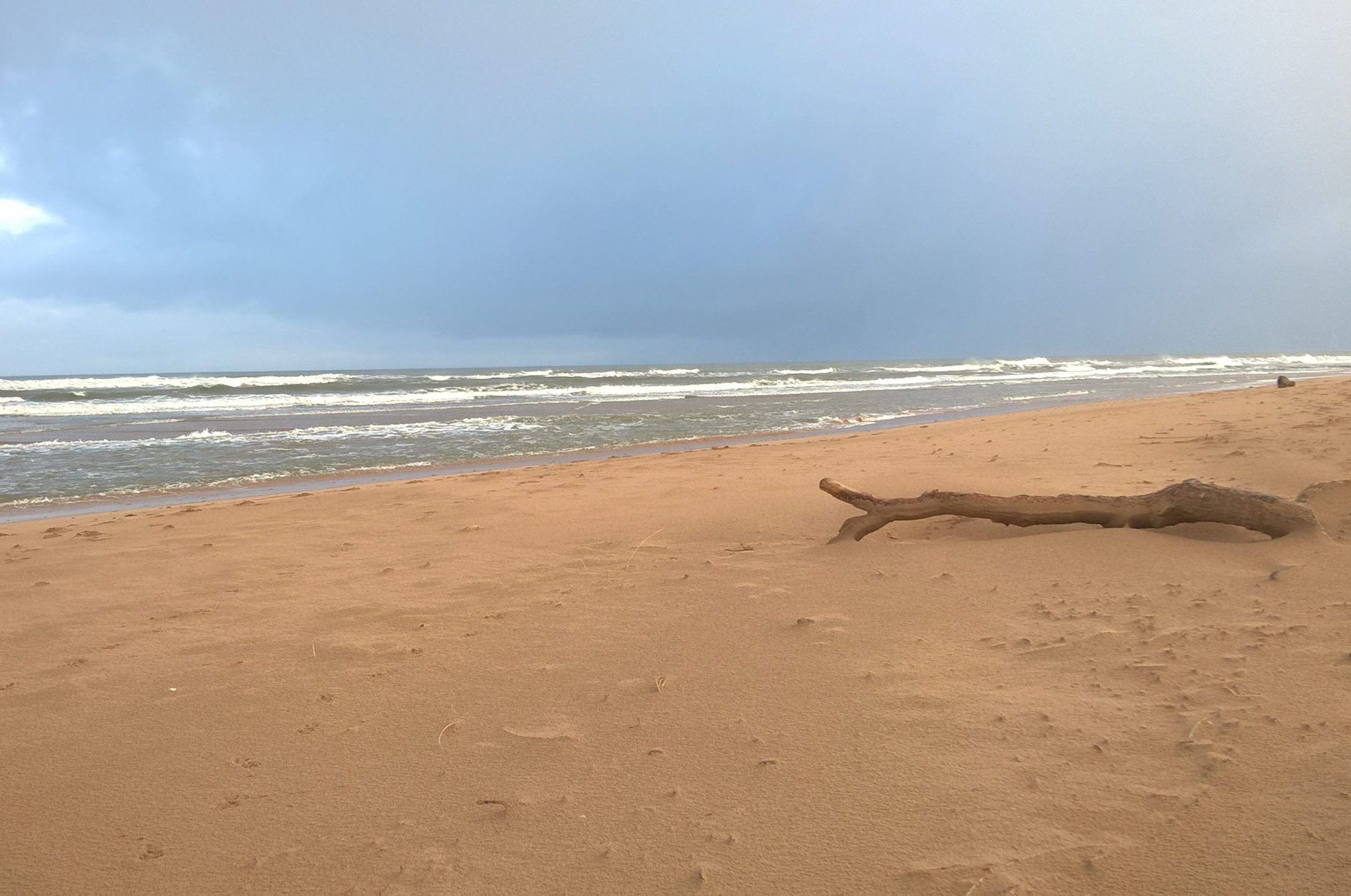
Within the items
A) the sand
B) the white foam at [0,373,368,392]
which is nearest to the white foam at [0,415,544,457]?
the sand

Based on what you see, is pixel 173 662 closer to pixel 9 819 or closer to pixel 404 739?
pixel 9 819

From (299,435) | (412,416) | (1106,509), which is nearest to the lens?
(1106,509)

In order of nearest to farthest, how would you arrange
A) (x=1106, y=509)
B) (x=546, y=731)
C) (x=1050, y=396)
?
(x=546, y=731) < (x=1106, y=509) < (x=1050, y=396)

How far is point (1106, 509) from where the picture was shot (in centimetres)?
480

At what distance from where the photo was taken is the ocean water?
11805 mm

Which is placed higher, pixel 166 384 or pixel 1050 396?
pixel 166 384

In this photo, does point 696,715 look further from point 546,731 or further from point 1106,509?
point 1106,509

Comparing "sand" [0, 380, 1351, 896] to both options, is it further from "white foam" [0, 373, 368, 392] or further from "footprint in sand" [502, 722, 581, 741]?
"white foam" [0, 373, 368, 392]

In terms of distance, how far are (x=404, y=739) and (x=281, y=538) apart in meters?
4.06

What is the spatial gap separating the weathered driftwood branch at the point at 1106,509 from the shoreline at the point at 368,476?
6391 mm

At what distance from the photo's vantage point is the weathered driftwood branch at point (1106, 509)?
14.3ft

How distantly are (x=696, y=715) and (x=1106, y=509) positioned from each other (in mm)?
3318

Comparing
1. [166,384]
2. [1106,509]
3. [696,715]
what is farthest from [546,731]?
[166,384]

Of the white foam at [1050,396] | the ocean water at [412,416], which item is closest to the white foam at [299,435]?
the ocean water at [412,416]
